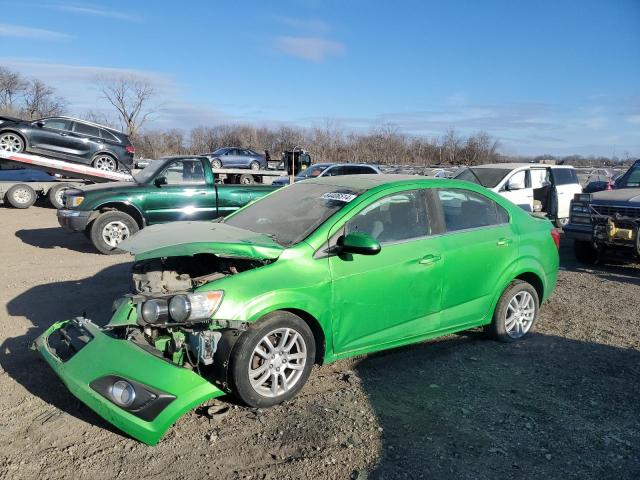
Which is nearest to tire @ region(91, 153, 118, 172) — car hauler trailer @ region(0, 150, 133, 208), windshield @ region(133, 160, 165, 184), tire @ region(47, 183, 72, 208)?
car hauler trailer @ region(0, 150, 133, 208)

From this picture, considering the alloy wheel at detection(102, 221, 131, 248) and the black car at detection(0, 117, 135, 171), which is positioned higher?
the black car at detection(0, 117, 135, 171)

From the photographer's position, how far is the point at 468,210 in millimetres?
4859

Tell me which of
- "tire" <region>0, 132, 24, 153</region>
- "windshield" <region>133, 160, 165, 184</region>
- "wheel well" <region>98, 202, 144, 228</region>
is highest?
"tire" <region>0, 132, 24, 153</region>

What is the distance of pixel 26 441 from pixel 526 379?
3.70 metres

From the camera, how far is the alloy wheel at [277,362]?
11.8 feet

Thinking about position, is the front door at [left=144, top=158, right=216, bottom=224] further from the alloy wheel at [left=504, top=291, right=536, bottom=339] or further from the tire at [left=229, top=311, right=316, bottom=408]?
the tire at [left=229, top=311, right=316, bottom=408]

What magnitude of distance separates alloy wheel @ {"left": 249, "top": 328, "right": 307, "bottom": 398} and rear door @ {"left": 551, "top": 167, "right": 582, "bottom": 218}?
1015 centimetres

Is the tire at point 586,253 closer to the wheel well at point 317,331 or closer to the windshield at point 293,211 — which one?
the windshield at point 293,211

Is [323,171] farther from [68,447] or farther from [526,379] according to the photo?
[68,447]

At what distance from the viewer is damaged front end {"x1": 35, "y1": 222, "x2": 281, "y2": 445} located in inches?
122

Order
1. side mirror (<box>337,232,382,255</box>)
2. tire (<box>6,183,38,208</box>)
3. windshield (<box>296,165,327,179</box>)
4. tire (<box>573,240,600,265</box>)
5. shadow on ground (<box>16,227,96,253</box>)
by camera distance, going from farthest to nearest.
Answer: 1. windshield (<box>296,165,327,179</box>)
2. tire (<box>6,183,38,208</box>)
3. shadow on ground (<box>16,227,96,253</box>)
4. tire (<box>573,240,600,265</box>)
5. side mirror (<box>337,232,382,255</box>)

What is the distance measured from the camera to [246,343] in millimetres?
3463

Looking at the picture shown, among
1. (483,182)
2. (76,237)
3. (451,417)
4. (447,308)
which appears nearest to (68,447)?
(451,417)

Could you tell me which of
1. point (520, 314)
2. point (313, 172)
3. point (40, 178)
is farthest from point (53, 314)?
point (313, 172)
